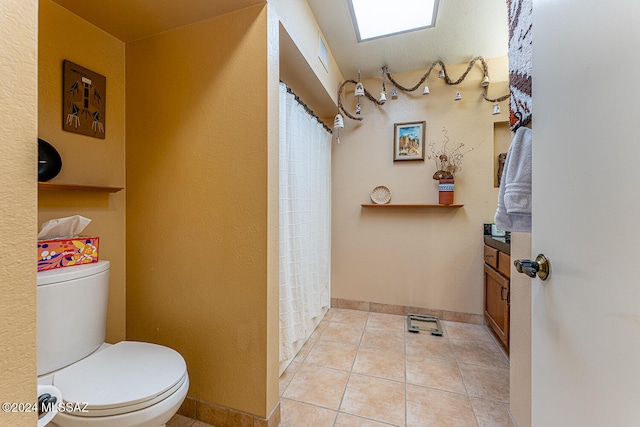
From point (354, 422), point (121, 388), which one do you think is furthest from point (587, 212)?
point (121, 388)

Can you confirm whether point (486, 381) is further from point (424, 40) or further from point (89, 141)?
point (89, 141)

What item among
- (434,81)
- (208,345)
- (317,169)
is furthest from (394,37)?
(208,345)

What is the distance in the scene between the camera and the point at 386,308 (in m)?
2.61

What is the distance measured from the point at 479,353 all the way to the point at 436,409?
2.60 ft

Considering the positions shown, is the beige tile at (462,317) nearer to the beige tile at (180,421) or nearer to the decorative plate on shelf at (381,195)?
the decorative plate on shelf at (381,195)

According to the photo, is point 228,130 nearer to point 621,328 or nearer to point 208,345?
point 208,345

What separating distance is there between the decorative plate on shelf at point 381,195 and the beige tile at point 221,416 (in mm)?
2032

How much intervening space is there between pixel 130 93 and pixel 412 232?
2.50 metres

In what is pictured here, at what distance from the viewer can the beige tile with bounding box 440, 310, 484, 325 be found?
93.9 inches

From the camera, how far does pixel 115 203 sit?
1468mm

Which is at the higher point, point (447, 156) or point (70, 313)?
point (447, 156)

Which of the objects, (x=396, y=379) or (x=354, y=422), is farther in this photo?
(x=396, y=379)

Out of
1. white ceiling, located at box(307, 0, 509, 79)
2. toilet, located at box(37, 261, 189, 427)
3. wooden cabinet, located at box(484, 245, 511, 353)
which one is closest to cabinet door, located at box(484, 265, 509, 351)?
wooden cabinet, located at box(484, 245, 511, 353)

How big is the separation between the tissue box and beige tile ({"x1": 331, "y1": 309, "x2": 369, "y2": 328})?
6.48 feet
